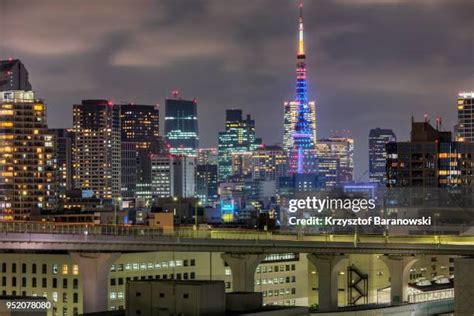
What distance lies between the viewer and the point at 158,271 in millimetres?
126562

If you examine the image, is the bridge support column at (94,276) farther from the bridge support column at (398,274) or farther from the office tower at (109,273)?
the bridge support column at (398,274)

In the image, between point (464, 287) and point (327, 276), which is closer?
point (464, 287)

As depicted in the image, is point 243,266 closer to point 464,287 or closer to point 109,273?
point 109,273

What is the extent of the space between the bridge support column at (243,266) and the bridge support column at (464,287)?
61.9 metres

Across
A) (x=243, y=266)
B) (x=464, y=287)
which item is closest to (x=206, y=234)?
(x=243, y=266)

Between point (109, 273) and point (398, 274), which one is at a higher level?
point (109, 273)

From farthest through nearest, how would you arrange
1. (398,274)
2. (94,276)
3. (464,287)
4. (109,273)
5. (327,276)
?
(398,274) < (327,276) < (109,273) < (94,276) < (464,287)

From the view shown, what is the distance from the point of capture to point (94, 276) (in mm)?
107812

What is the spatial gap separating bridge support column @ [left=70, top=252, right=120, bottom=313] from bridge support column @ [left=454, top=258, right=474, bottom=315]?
48.7m

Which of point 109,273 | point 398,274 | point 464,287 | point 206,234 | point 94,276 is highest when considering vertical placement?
point 464,287

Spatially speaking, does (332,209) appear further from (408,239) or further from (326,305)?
(326,305)

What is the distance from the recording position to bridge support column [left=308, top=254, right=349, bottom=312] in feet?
433

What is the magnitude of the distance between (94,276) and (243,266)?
23005 millimetres

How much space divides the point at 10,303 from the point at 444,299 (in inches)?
2842
